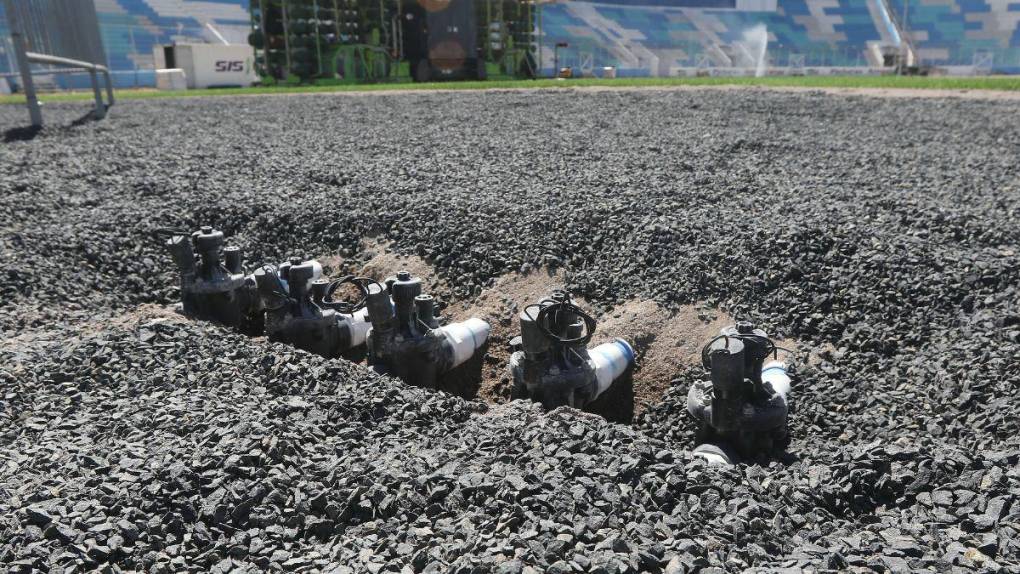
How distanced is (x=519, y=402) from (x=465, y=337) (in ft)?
3.89

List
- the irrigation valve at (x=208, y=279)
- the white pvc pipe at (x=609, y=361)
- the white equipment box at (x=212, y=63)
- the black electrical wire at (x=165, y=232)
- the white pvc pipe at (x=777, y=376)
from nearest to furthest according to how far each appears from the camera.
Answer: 1. the white pvc pipe at (x=777, y=376)
2. the white pvc pipe at (x=609, y=361)
3. the irrigation valve at (x=208, y=279)
4. the black electrical wire at (x=165, y=232)
5. the white equipment box at (x=212, y=63)

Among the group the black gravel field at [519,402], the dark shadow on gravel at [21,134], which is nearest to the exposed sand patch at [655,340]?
the black gravel field at [519,402]

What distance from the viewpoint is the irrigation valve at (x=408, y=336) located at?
4.55m

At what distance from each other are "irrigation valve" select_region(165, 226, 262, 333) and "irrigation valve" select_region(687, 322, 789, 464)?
3613mm

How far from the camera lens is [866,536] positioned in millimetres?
2404

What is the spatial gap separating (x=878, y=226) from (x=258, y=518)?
512 cm

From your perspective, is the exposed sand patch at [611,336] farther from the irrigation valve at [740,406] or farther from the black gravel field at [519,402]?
the irrigation valve at [740,406]

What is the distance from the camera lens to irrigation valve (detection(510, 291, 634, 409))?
13.5 ft

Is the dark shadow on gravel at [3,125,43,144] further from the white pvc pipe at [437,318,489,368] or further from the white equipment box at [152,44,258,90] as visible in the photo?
the white equipment box at [152,44,258,90]

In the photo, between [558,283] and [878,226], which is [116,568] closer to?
[558,283]

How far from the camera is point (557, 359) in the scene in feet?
13.9

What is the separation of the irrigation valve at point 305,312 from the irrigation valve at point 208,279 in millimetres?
552

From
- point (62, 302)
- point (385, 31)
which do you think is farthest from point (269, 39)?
point (62, 302)

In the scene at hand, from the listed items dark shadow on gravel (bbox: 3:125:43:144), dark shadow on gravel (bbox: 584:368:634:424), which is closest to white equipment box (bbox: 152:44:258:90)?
dark shadow on gravel (bbox: 3:125:43:144)
